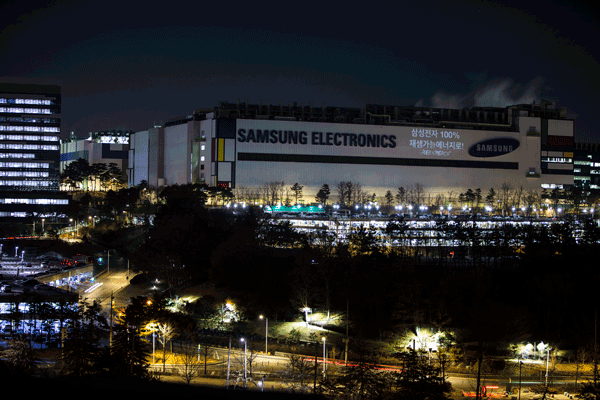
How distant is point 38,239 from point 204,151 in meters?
24.8

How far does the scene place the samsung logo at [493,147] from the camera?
→ 69.8 metres

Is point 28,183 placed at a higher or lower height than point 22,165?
lower

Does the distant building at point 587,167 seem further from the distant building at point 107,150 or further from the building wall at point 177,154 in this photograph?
the distant building at point 107,150

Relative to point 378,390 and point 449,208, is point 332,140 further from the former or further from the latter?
point 378,390

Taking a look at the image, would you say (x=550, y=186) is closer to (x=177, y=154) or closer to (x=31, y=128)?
(x=177, y=154)

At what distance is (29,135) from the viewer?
65500 mm

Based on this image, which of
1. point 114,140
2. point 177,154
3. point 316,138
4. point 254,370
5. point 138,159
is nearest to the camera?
point 254,370

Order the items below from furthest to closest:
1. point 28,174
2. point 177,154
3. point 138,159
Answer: point 138,159, point 177,154, point 28,174

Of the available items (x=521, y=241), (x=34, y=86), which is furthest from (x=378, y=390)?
(x=34, y=86)

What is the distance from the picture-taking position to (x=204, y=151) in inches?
2594

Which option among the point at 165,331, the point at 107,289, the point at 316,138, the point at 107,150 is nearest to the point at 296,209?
the point at 316,138

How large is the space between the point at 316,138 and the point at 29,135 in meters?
33.5

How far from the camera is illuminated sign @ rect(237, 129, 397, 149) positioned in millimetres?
63656

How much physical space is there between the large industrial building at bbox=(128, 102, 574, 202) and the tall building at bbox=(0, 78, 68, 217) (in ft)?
40.1
